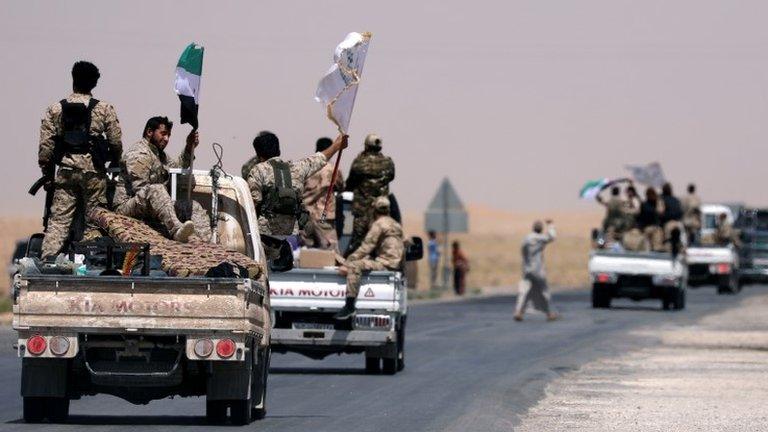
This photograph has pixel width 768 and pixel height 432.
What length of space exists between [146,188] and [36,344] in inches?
73.2

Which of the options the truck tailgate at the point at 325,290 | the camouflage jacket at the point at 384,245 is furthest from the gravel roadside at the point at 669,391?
the camouflage jacket at the point at 384,245

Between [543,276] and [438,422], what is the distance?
22.1m

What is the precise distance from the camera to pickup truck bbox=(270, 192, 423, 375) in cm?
2172

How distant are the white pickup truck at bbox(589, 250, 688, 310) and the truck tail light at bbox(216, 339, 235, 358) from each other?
2971 cm

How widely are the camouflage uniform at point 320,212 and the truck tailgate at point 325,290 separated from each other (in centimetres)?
81

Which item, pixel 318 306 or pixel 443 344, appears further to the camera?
pixel 443 344

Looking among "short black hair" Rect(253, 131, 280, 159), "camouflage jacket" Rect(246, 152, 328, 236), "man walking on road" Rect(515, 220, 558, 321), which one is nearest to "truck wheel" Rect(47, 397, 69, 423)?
"camouflage jacket" Rect(246, 152, 328, 236)

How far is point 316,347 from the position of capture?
21.8 m

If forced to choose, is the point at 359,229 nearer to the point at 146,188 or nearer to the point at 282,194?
the point at 282,194

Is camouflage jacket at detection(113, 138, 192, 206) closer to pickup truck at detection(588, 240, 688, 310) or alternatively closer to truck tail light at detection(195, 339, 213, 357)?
truck tail light at detection(195, 339, 213, 357)

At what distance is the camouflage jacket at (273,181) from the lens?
18344mm

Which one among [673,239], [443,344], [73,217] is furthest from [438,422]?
[673,239]

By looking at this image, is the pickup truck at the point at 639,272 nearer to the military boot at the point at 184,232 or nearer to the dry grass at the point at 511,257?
the dry grass at the point at 511,257

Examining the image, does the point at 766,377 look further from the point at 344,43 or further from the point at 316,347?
the point at 344,43
